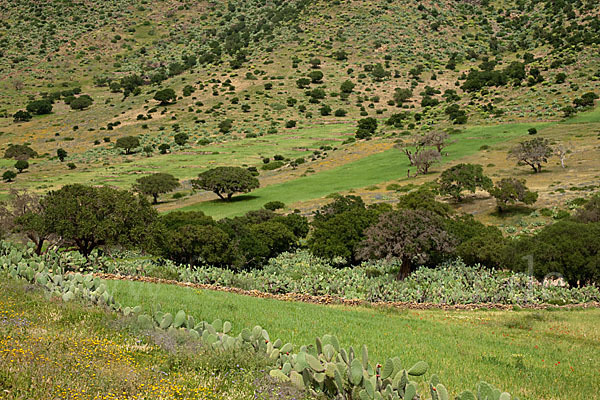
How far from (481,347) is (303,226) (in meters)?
26.5

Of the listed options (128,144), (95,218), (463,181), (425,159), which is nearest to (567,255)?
(463,181)

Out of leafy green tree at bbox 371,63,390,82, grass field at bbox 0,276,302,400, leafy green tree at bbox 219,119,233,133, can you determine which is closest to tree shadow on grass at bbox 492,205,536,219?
grass field at bbox 0,276,302,400

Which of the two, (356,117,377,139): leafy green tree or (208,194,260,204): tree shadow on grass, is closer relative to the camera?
(208,194,260,204): tree shadow on grass

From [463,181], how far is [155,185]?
38.2 meters

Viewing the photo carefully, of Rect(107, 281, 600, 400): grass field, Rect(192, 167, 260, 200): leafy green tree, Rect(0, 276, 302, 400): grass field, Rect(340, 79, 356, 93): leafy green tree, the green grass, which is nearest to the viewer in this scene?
Rect(0, 276, 302, 400): grass field

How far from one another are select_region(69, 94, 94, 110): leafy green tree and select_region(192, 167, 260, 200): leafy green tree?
90.8 m

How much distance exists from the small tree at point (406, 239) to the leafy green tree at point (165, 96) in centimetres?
11416

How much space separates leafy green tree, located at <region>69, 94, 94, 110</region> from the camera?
13150 cm

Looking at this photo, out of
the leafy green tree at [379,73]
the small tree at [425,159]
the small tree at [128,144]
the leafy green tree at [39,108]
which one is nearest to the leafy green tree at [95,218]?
the small tree at [425,159]

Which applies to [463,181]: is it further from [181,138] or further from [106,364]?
[181,138]

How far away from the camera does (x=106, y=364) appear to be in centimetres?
753

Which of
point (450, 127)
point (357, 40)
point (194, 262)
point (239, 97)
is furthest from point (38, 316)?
point (357, 40)

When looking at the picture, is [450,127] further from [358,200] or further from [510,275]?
[510,275]

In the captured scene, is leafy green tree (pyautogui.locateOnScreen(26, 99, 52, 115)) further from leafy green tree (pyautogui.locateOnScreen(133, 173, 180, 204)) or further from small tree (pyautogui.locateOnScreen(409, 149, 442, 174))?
→ small tree (pyautogui.locateOnScreen(409, 149, 442, 174))
